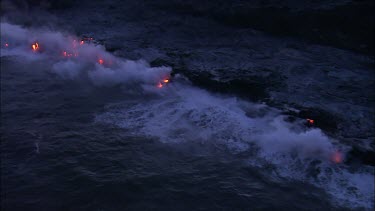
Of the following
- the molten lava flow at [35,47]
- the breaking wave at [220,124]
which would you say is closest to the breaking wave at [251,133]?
the breaking wave at [220,124]

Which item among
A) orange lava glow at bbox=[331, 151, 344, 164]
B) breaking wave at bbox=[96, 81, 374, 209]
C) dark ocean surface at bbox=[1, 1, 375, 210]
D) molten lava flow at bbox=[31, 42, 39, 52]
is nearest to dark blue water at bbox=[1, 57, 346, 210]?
dark ocean surface at bbox=[1, 1, 375, 210]

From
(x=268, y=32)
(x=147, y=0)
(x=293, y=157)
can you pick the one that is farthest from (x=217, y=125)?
(x=147, y=0)

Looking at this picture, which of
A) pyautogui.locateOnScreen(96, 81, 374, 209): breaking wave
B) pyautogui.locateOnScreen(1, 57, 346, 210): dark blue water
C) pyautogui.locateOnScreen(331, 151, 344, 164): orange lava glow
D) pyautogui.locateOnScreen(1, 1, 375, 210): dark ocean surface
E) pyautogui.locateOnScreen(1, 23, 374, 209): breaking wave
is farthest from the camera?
pyautogui.locateOnScreen(331, 151, 344, 164): orange lava glow

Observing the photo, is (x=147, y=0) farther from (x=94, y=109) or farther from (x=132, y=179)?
(x=132, y=179)

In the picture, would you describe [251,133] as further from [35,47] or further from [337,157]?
A: [35,47]

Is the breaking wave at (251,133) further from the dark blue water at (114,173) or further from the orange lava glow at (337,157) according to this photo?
the dark blue water at (114,173)

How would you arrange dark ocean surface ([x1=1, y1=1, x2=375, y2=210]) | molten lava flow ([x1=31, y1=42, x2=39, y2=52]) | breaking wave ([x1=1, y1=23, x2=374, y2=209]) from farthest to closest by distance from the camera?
molten lava flow ([x1=31, y1=42, x2=39, y2=52]) < breaking wave ([x1=1, y1=23, x2=374, y2=209]) < dark ocean surface ([x1=1, y1=1, x2=375, y2=210])

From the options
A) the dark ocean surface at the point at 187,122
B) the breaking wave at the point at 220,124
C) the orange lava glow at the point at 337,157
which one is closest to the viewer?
the dark ocean surface at the point at 187,122

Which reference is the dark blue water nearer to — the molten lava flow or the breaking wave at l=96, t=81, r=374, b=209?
the breaking wave at l=96, t=81, r=374, b=209
